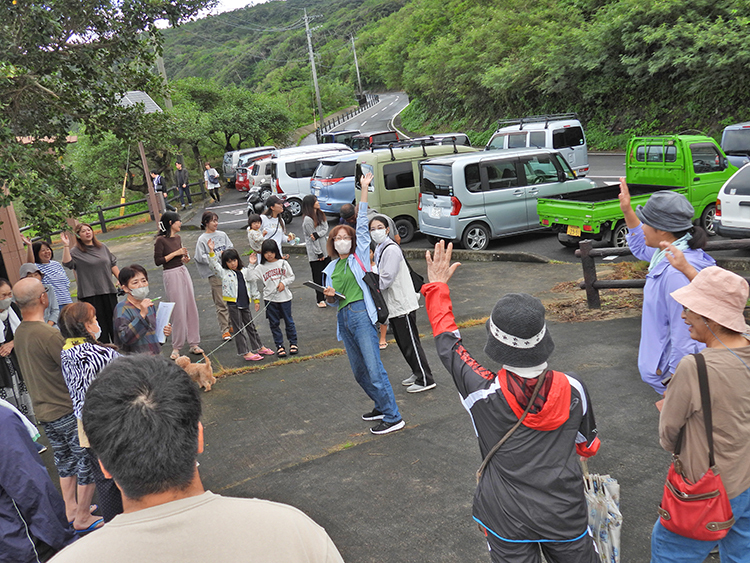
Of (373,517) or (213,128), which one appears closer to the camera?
(373,517)

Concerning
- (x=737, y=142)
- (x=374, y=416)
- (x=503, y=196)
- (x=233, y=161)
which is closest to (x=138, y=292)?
(x=374, y=416)

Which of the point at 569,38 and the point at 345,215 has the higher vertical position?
the point at 569,38

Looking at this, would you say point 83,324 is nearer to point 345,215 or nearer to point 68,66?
point 345,215

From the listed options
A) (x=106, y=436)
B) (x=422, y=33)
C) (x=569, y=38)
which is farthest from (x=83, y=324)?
(x=422, y=33)

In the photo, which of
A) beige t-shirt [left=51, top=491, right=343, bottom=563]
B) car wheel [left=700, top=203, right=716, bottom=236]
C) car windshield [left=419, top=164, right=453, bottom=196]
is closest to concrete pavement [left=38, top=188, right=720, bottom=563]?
beige t-shirt [left=51, top=491, right=343, bottom=563]

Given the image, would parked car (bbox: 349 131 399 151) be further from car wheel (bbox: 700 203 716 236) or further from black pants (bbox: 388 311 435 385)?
black pants (bbox: 388 311 435 385)

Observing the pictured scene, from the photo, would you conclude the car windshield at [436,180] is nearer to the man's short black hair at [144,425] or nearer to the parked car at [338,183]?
the parked car at [338,183]

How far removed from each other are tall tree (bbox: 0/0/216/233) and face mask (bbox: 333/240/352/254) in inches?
118

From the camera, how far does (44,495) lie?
10.8ft

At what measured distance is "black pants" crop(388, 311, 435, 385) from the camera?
6.13 meters

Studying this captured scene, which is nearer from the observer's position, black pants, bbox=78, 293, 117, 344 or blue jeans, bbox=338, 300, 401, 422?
blue jeans, bbox=338, 300, 401, 422

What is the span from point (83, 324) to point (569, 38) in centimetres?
2908

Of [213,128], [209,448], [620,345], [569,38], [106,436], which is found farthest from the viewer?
[213,128]

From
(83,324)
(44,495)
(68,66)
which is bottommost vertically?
(44,495)
